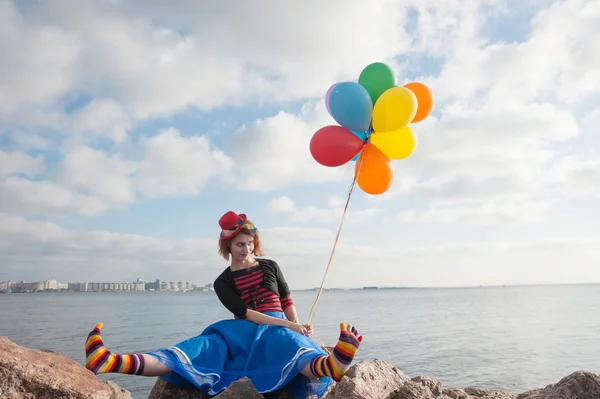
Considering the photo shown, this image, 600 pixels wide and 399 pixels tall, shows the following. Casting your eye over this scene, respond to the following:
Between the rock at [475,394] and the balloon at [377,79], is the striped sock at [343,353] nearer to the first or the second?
the rock at [475,394]

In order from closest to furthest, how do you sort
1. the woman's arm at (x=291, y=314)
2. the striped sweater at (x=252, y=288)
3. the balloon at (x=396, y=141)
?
the striped sweater at (x=252, y=288)
the woman's arm at (x=291, y=314)
the balloon at (x=396, y=141)

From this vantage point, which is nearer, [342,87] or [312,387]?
[312,387]

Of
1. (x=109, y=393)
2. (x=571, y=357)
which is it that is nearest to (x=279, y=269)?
(x=109, y=393)

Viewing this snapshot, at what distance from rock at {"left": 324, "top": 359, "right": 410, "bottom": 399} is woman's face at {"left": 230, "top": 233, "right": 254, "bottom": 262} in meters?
1.71

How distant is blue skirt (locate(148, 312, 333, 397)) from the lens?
156 inches

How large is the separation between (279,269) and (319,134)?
5.34 feet

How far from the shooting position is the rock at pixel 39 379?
379 centimetres

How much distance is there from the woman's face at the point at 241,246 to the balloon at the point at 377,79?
89.4 inches

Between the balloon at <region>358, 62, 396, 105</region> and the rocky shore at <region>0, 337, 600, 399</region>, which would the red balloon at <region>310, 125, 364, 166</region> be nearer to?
the balloon at <region>358, 62, 396, 105</region>

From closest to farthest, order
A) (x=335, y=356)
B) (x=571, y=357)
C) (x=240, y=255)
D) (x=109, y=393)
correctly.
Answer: (x=335, y=356) → (x=109, y=393) → (x=240, y=255) → (x=571, y=357)

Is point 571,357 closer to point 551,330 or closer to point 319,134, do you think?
point 551,330

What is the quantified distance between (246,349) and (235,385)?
789 mm

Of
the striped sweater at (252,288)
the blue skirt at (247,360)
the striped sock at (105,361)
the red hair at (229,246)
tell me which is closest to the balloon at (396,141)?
the red hair at (229,246)

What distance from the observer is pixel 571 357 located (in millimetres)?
12305
